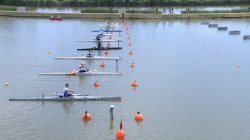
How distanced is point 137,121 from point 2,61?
15281mm

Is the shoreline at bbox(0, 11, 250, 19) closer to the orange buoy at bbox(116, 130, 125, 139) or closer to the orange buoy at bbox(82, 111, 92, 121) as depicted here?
the orange buoy at bbox(82, 111, 92, 121)

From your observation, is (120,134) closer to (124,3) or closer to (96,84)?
(96,84)

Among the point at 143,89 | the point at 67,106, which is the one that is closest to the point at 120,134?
the point at 67,106

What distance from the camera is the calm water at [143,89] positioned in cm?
1572

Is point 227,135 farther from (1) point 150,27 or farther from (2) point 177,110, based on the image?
(1) point 150,27

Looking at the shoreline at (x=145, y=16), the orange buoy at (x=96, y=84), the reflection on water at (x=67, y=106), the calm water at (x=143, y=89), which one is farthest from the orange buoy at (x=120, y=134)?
the shoreline at (x=145, y=16)

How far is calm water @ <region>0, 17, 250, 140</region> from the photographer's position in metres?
15.7

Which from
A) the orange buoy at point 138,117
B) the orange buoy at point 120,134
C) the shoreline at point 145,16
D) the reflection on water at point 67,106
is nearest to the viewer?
the orange buoy at point 120,134

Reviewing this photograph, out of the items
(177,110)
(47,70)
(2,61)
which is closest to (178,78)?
(177,110)

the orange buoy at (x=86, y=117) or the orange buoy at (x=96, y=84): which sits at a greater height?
the orange buoy at (x=96, y=84)

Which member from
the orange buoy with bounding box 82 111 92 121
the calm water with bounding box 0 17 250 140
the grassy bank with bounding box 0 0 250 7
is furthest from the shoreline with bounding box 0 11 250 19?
the orange buoy with bounding box 82 111 92 121

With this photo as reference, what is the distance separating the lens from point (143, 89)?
21031mm

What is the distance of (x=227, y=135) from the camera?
15289 mm

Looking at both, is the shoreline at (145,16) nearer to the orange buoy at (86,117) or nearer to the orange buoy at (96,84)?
the orange buoy at (96,84)
